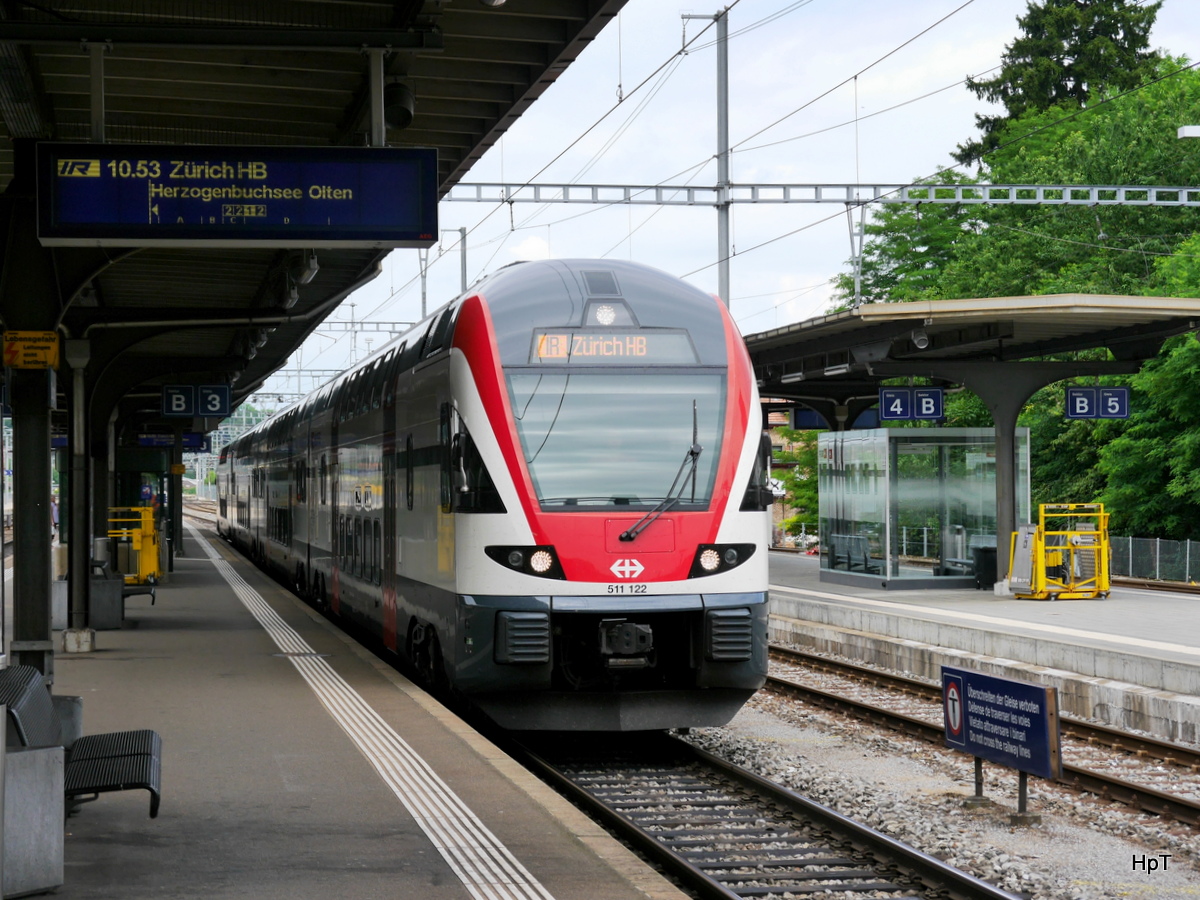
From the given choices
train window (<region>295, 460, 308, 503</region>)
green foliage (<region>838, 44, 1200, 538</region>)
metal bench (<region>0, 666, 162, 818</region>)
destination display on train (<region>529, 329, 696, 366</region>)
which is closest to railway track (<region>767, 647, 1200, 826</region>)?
destination display on train (<region>529, 329, 696, 366</region>)

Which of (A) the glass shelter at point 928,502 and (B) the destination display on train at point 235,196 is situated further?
(A) the glass shelter at point 928,502

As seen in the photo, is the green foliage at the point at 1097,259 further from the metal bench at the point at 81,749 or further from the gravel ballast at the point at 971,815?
the metal bench at the point at 81,749

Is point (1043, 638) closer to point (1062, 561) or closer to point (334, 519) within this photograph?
point (1062, 561)

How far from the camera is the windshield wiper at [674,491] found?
10.0 meters

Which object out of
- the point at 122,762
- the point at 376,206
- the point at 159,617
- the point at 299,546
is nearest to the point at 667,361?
the point at 376,206

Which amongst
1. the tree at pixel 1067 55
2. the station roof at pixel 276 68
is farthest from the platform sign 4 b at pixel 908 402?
the tree at pixel 1067 55

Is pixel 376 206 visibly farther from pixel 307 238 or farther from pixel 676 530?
pixel 676 530

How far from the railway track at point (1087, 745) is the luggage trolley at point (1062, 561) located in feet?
18.8

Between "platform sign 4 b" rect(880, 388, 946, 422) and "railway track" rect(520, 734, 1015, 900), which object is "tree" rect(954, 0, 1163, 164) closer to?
"platform sign 4 b" rect(880, 388, 946, 422)

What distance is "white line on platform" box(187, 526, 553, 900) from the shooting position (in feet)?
19.7

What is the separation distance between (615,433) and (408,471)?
9.76 feet

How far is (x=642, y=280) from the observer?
11.1m

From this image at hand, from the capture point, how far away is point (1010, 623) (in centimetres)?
1784

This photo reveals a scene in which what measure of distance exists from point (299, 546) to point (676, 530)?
14.5 meters
